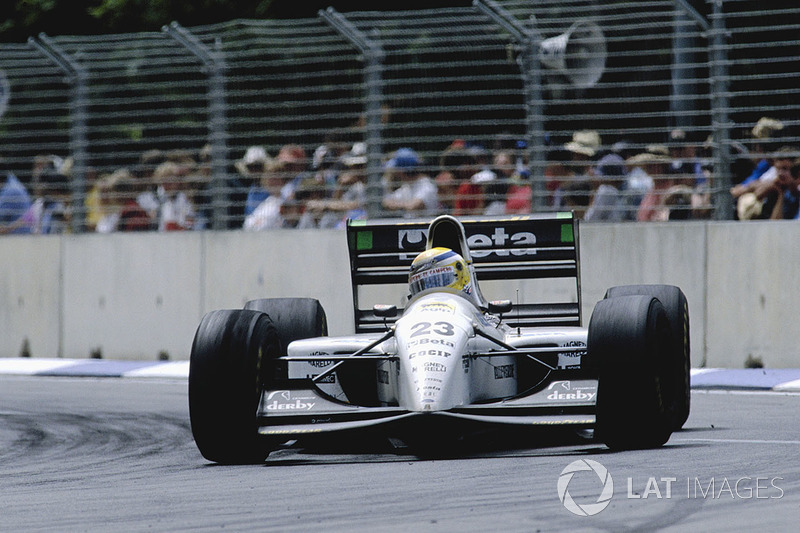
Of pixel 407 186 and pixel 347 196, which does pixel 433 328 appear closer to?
pixel 407 186

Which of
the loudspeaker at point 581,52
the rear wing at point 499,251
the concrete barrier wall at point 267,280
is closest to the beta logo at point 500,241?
the rear wing at point 499,251

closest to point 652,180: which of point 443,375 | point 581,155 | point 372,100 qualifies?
point 581,155

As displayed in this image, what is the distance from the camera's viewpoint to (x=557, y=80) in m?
12.3

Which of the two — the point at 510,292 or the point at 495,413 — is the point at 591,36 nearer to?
the point at 510,292

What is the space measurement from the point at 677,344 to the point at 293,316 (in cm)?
238

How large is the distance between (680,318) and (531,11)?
4.63 m

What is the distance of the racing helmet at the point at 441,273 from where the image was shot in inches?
319

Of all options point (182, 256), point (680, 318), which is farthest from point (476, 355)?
point (182, 256)

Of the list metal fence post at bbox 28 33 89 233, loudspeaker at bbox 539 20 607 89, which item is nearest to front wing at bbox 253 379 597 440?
loudspeaker at bbox 539 20 607 89

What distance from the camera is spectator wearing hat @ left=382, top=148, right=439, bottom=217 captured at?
12.8m

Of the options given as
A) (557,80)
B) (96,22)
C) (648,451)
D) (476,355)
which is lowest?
(648,451)

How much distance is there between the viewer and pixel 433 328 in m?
7.30

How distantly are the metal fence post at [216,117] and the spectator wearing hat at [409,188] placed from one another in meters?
1.66

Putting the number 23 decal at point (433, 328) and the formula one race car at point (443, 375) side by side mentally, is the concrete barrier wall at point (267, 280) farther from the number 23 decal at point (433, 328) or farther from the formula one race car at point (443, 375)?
the number 23 decal at point (433, 328)
